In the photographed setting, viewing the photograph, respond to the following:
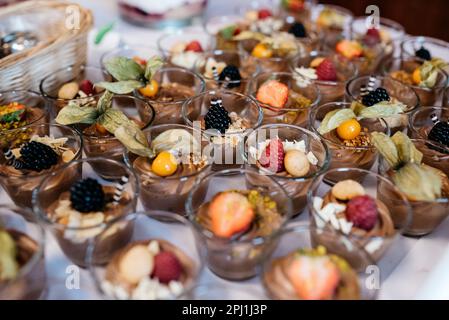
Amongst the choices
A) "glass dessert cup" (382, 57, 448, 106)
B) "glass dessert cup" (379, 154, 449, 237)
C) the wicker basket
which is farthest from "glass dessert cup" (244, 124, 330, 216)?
the wicker basket

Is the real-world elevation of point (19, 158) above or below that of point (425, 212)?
below

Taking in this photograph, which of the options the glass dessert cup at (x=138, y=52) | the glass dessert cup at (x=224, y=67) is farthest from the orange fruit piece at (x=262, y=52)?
the glass dessert cup at (x=138, y=52)

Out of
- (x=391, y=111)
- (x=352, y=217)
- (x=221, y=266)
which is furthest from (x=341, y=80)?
(x=221, y=266)

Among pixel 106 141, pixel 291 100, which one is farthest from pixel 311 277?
pixel 291 100

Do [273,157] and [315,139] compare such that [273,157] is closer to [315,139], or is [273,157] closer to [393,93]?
[315,139]
